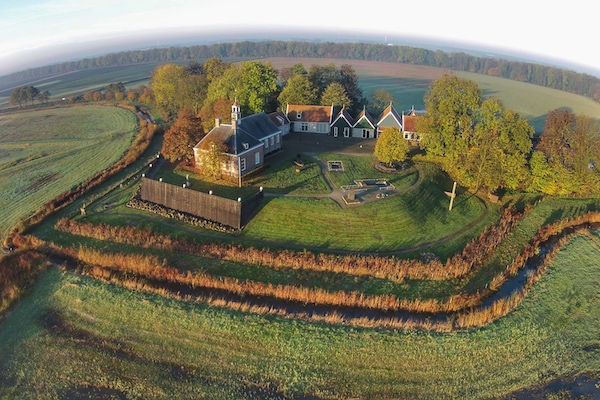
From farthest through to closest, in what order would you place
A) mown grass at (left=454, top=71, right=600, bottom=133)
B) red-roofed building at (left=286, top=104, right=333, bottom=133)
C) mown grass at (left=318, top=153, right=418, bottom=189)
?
mown grass at (left=454, top=71, right=600, bottom=133)
red-roofed building at (left=286, top=104, right=333, bottom=133)
mown grass at (left=318, top=153, right=418, bottom=189)

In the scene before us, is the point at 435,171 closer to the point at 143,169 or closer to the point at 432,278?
the point at 432,278

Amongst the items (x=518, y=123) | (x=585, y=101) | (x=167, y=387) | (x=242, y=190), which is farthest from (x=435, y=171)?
(x=585, y=101)

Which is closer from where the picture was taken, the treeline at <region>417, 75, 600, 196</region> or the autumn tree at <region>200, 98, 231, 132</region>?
the treeline at <region>417, 75, 600, 196</region>

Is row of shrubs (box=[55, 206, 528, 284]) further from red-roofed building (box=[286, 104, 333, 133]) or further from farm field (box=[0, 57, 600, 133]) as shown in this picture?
farm field (box=[0, 57, 600, 133])

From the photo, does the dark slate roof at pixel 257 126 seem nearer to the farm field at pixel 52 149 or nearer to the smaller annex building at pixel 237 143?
the smaller annex building at pixel 237 143

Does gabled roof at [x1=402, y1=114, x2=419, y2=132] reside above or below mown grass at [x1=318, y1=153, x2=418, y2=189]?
above

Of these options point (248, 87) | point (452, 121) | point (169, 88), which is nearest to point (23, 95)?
point (169, 88)

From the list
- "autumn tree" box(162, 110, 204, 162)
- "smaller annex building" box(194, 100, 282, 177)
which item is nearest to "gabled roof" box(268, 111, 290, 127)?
"smaller annex building" box(194, 100, 282, 177)
